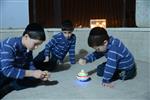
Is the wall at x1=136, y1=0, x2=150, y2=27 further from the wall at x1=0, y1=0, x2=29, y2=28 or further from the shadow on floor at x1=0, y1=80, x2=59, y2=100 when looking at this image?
the shadow on floor at x1=0, y1=80, x2=59, y2=100

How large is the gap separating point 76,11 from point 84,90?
451cm

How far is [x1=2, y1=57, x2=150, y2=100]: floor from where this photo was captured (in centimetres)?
418

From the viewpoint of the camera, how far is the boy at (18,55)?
4.06 m

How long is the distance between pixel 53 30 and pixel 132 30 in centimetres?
158

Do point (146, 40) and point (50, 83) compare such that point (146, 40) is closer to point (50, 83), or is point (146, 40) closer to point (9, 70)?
point (50, 83)

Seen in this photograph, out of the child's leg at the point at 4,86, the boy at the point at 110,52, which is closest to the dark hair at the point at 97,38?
the boy at the point at 110,52

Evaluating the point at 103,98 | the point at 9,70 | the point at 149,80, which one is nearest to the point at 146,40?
the point at 149,80

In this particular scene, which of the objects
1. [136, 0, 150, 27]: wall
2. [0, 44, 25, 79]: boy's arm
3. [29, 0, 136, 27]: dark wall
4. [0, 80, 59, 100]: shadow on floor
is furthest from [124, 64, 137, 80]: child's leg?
[29, 0, 136, 27]: dark wall

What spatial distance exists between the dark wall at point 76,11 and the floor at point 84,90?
10.6 ft

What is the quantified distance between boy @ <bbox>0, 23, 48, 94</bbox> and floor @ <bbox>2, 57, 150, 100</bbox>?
0.68 feet

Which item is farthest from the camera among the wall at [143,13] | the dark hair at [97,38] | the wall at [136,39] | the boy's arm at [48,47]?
the wall at [143,13]

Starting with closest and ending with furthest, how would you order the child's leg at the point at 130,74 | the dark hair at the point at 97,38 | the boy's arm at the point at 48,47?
1. the dark hair at the point at 97,38
2. the child's leg at the point at 130,74
3. the boy's arm at the point at 48,47

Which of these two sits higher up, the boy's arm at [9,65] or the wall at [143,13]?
the wall at [143,13]

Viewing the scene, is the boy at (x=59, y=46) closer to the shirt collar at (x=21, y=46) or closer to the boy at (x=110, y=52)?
the boy at (x=110, y=52)
